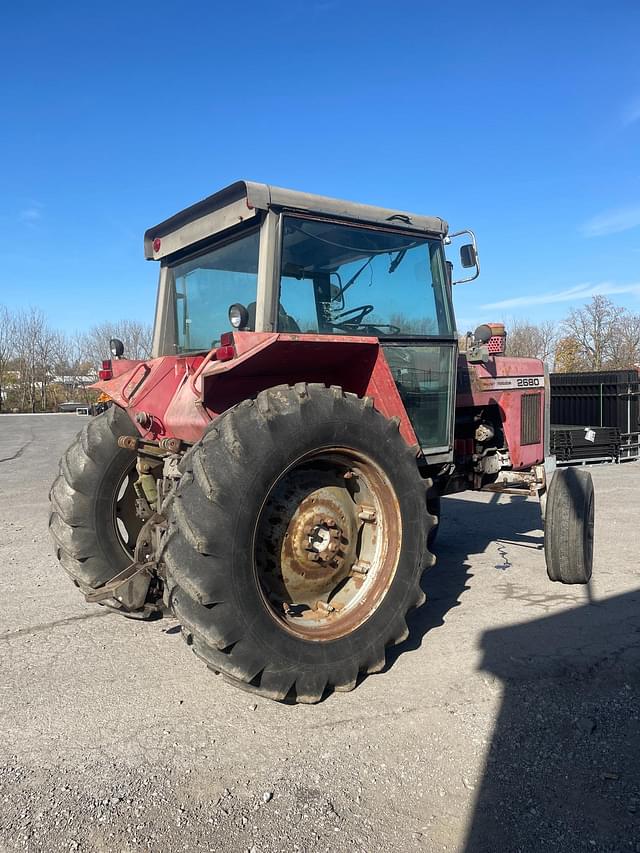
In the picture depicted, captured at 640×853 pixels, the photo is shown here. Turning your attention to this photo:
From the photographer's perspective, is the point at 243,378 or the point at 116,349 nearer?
the point at 243,378

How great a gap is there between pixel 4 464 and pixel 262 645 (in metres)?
12.8

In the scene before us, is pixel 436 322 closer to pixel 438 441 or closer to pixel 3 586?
pixel 438 441

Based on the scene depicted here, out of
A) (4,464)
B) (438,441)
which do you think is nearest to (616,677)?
(438,441)

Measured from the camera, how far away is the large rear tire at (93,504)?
12.4ft

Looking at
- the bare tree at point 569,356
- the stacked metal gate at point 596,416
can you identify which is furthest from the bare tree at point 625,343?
the stacked metal gate at point 596,416

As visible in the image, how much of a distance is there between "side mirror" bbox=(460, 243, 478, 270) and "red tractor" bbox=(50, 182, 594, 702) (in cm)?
2

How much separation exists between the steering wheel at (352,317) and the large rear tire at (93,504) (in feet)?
4.84

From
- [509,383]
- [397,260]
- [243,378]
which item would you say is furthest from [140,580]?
[509,383]

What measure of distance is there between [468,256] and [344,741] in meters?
3.22

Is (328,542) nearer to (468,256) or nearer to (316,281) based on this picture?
(316,281)

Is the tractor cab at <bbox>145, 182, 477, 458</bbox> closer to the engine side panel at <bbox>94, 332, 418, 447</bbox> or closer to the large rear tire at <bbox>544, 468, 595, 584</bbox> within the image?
the engine side panel at <bbox>94, 332, 418, 447</bbox>

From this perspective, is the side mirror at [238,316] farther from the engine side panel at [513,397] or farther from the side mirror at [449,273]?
the engine side panel at [513,397]

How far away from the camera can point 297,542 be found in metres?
3.19

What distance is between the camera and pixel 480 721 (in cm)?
279
